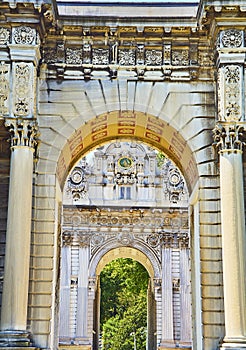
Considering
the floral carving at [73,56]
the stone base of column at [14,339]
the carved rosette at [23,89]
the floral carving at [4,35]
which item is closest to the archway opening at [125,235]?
the floral carving at [73,56]

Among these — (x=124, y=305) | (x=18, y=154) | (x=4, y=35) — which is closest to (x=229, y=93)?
(x=18, y=154)

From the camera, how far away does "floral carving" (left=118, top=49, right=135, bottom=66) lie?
1692cm

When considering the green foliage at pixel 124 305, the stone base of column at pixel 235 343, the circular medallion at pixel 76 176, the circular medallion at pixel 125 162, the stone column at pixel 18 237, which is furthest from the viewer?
the green foliage at pixel 124 305

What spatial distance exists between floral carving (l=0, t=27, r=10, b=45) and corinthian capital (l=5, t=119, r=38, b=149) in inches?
80.9

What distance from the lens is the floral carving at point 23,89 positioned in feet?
51.3

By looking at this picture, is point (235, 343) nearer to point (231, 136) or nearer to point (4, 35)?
point (231, 136)

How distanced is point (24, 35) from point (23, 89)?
4.59ft

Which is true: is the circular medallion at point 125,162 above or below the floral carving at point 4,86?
above

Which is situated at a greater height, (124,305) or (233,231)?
(124,305)

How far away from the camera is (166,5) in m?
17.5

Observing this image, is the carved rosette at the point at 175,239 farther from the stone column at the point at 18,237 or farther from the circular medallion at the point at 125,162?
the stone column at the point at 18,237

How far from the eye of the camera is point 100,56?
16.9 metres

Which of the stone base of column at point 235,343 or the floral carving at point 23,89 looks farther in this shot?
the floral carving at point 23,89

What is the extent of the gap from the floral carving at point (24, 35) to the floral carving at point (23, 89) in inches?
22.8
